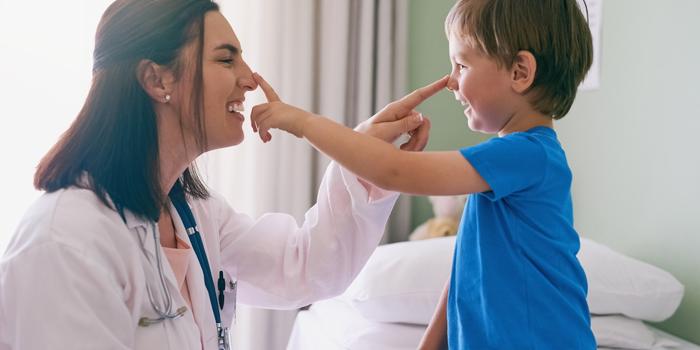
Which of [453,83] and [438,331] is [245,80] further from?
[438,331]

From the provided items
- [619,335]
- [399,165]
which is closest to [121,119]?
[399,165]

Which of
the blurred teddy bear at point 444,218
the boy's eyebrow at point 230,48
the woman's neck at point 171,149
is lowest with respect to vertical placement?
the blurred teddy bear at point 444,218

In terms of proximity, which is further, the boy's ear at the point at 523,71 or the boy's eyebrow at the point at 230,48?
the boy's eyebrow at the point at 230,48

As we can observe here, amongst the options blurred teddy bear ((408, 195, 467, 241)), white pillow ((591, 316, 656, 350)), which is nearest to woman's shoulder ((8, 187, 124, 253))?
white pillow ((591, 316, 656, 350))

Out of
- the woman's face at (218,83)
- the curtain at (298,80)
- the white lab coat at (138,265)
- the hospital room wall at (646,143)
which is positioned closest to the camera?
the white lab coat at (138,265)

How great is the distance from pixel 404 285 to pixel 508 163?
794 millimetres

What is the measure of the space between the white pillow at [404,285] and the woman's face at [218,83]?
66 centimetres

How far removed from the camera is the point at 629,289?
178 centimetres

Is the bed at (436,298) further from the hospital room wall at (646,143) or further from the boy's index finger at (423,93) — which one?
the boy's index finger at (423,93)

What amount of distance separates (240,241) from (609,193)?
1.32 meters

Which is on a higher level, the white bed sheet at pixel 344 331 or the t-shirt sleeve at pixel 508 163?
the t-shirt sleeve at pixel 508 163

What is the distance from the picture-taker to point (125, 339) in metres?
1.04

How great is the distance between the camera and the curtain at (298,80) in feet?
8.49

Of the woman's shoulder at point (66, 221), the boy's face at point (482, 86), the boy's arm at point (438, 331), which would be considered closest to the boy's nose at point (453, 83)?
the boy's face at point (482, 86)
